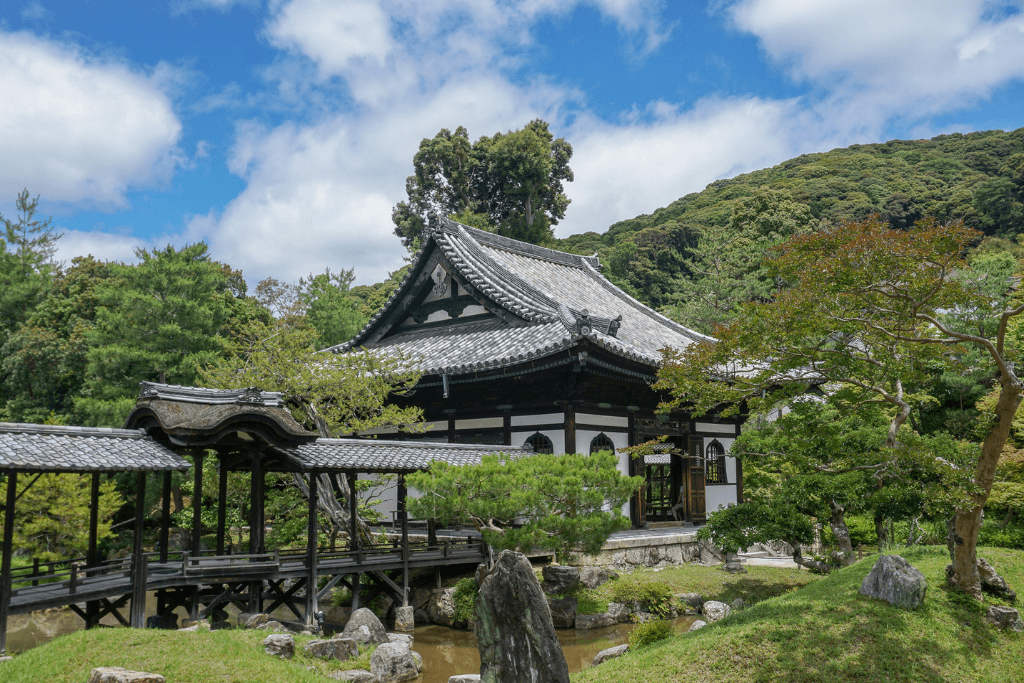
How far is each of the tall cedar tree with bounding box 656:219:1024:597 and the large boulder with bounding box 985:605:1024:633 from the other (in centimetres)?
47

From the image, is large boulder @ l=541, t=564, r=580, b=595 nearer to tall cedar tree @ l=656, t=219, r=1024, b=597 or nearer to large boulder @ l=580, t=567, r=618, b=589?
large boulder @ l=580, t=567, r=618, b=589

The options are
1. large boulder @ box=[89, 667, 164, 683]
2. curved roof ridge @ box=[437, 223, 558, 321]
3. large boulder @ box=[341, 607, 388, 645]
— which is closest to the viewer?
large boulder @ box=[89, 667, 164, 683]

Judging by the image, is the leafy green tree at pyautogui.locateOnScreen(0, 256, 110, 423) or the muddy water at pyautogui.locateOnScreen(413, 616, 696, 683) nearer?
the muddy water at pyautogui.locateOnScreen(413, 616, 696, 683)

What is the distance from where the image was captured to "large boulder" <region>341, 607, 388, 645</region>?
40.6 ft

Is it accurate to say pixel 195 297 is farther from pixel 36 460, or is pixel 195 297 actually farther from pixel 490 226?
pixel 490 226

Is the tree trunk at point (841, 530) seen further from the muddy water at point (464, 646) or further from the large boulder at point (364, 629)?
the large boulder at point (364, 629)

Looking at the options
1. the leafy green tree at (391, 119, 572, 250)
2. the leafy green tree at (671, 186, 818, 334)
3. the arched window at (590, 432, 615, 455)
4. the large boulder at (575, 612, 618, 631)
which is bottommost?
the large boulder at (575, 612, 618, 631)

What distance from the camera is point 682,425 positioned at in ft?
69.4

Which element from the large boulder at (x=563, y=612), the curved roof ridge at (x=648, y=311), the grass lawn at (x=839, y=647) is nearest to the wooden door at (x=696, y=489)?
the curved roof ridge at (x=648, y=311)

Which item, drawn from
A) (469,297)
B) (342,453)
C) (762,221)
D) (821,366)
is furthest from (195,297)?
(762,221)

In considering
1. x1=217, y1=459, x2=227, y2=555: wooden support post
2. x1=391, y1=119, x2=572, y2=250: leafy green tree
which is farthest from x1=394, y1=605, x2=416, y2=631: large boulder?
x1=391, y1=119, x2=572, y2=250: leafy green tree

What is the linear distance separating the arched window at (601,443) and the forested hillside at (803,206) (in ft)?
62.8

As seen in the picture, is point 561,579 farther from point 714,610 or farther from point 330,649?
point 330,649

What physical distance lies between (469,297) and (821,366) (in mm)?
13230
